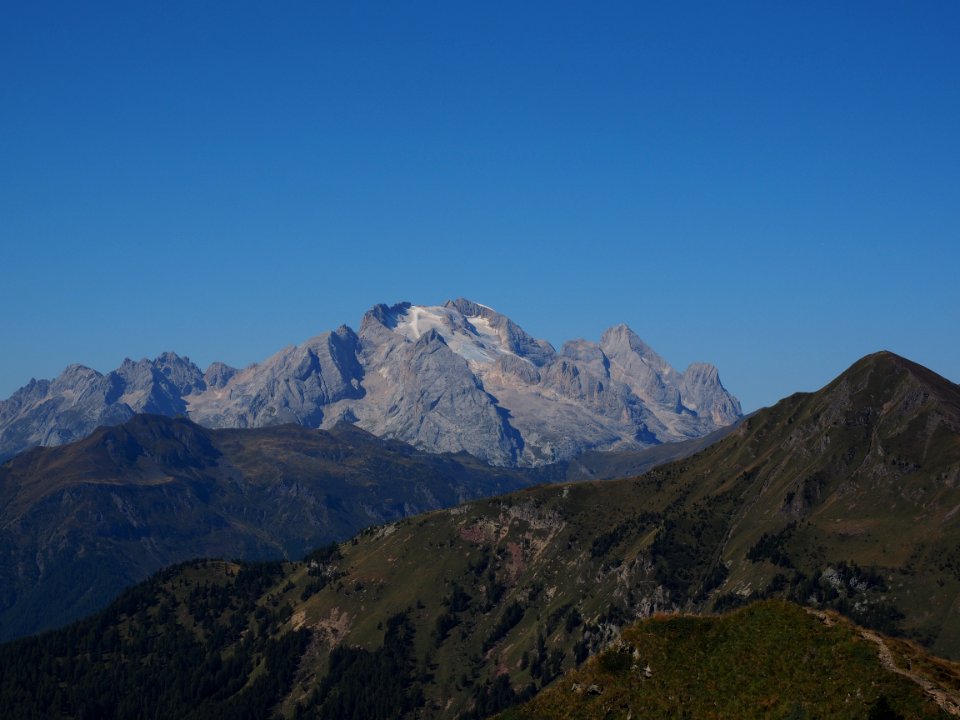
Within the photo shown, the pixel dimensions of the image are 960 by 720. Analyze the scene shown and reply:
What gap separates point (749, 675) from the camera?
12731cm

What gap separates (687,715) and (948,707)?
1159 inches

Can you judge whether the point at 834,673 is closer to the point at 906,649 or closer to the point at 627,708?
the point at 906,649

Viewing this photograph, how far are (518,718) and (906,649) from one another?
47692mm

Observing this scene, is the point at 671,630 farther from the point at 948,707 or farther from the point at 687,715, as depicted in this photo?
the point at 948,707

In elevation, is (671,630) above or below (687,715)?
above

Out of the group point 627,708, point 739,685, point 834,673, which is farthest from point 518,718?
point 834,673

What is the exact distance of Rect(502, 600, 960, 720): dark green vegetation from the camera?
115 metres

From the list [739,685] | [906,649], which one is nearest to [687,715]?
[739,685]

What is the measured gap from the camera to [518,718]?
136m

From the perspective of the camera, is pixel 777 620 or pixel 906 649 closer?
pixel 906 649

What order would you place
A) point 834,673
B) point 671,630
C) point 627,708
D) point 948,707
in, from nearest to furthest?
point 948,707, point 834,673, point 627,708, point 671,630

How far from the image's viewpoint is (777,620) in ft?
440

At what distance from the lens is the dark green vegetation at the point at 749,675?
115 m

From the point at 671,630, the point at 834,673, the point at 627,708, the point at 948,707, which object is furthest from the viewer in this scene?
the point at 671,630
